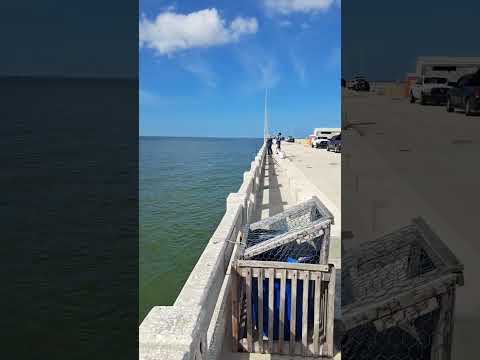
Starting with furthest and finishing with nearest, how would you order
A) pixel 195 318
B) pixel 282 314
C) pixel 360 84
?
1. pixel 360 84
2. pixel 282 314
3. pixel 195 318

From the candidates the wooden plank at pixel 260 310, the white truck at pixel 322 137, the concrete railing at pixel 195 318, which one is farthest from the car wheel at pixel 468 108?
the white truck at pixel 322 137

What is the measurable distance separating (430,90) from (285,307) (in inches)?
783

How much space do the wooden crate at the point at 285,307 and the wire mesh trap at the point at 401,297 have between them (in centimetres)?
53

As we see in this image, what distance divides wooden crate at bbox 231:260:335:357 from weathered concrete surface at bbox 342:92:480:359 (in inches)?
28.3

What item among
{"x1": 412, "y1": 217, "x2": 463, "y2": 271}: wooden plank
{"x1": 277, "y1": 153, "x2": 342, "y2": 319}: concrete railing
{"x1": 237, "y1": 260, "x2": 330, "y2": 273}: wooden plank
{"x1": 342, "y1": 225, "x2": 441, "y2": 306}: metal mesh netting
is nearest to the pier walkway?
{"x1": 277, "y1": 153, "x2": 342, "y2": 319}: concrete railing

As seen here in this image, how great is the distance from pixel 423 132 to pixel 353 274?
1396cm

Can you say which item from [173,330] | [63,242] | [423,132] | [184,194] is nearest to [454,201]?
[173,330]

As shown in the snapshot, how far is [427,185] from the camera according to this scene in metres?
9.30

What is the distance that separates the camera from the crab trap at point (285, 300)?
3.63 m

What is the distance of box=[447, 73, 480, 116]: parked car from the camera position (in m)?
15.0

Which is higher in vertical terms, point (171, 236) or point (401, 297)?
point (401, 297)

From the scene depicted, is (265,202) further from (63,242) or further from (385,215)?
(63,242)

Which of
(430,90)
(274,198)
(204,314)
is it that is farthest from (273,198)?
(430,90)

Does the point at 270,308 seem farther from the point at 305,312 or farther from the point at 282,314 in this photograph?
the point at 305,312
